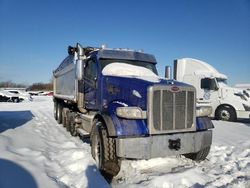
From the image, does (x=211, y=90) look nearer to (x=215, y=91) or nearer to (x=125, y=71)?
(x=215, y=91)

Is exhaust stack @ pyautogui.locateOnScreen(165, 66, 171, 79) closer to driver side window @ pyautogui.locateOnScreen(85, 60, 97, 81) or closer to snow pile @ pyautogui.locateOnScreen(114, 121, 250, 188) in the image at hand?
driver side window @ pyautogui.locateOnScreen(85, 60, 97, 81)

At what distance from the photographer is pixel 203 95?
14.5 m

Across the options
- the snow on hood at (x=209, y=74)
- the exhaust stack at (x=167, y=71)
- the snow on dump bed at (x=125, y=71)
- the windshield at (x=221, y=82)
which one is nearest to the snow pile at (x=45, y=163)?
the snow on dump bed at (x=125, y=71)

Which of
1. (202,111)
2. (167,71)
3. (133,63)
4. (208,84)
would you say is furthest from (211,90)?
(202,111)

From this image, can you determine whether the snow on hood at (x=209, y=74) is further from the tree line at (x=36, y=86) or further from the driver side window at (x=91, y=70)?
the tree line at (x=36, y=86)

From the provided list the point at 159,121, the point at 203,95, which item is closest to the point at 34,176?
the point at 159,121

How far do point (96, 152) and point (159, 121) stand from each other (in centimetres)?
158

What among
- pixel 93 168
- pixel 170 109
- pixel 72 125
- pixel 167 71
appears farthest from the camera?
pixel 72 125

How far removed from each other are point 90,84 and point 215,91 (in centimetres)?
878

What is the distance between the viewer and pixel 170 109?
5277 millimetres

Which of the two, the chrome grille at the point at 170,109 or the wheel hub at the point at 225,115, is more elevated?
the chrome grille at the point at 170,109

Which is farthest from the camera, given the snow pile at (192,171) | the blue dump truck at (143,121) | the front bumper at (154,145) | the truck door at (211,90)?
the truck door at (211,90)

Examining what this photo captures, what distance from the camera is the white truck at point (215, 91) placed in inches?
550

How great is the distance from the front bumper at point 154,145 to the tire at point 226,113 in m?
9.17
